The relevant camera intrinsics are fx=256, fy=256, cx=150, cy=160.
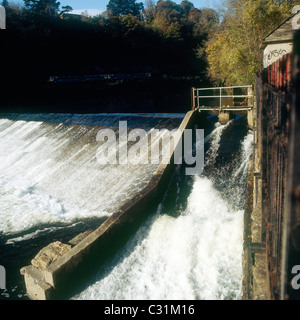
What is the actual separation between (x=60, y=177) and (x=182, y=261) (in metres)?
7.02

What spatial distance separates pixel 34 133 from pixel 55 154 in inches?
161

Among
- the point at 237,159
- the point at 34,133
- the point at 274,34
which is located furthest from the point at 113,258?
the point at 274,34

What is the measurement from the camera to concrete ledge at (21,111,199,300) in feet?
17.7

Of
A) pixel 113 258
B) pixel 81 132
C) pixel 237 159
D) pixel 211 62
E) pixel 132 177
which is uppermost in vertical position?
pixel 211 62

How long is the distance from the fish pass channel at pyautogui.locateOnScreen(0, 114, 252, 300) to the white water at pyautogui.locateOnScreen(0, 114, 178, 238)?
45 millimetres

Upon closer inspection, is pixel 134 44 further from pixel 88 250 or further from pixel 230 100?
pixel 88 250

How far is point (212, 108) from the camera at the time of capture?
12.1m

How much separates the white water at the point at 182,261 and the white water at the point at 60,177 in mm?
2188

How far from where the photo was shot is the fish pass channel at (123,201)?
548 centimetres

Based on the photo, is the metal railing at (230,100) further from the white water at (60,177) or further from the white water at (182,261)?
the white water at (182,261)

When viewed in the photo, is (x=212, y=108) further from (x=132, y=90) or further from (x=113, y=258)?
(x=132, y=90)

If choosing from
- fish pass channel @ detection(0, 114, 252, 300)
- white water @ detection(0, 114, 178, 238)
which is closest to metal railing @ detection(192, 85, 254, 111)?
fish pass channel @ detection(0, 114, 252, 300)

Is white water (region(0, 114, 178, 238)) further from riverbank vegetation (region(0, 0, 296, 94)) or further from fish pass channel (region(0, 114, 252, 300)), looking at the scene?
riverbank vegetation (region(0, 0, 296, 94))

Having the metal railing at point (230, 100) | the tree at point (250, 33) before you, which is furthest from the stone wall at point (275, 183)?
the tree at point (250, 33)
